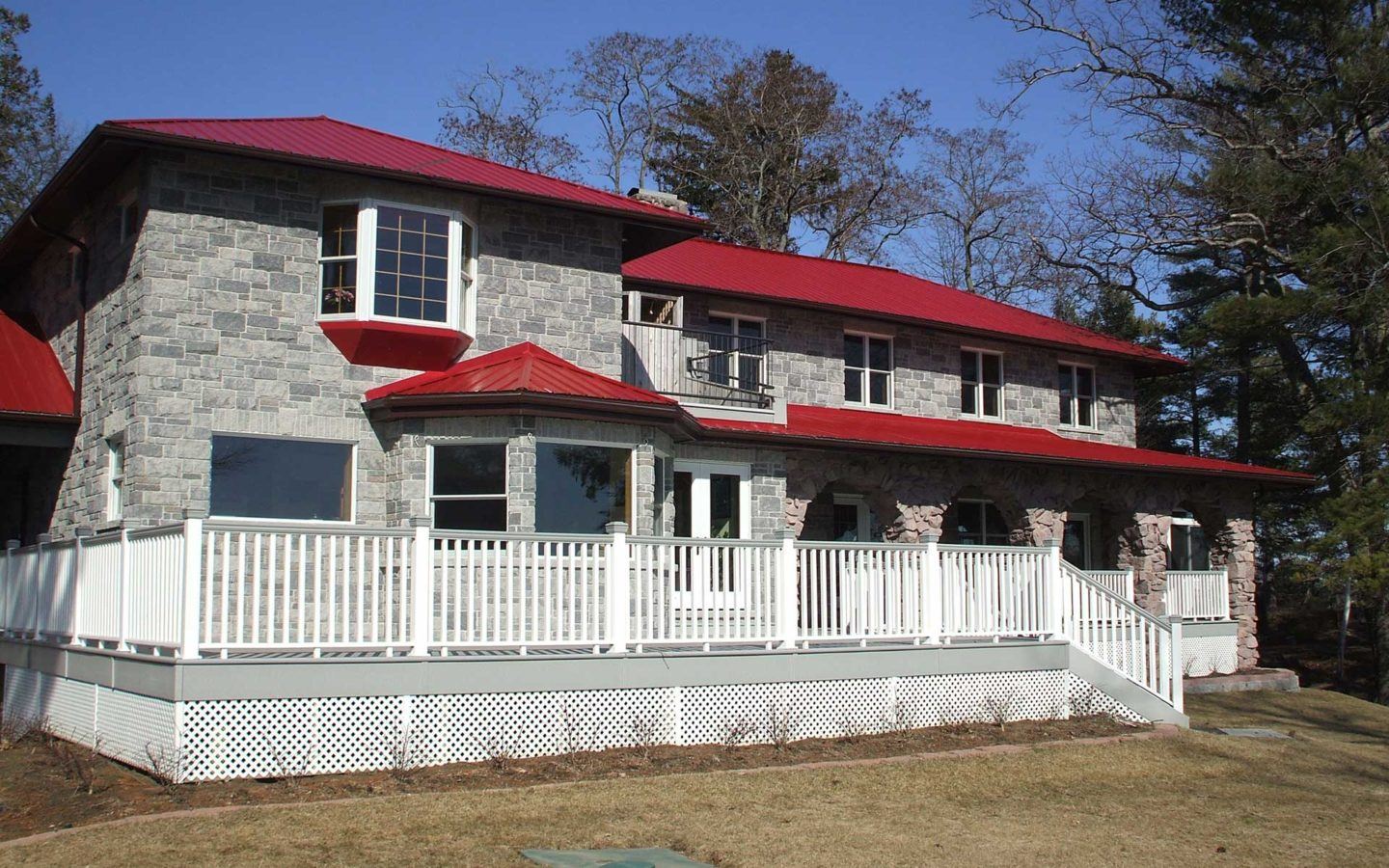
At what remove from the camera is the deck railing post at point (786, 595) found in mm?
13156

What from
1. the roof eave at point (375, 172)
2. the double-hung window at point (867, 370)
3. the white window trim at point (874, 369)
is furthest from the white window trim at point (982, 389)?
the roof eave at point (375, 172)

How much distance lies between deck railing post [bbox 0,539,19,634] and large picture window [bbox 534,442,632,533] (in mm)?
5852

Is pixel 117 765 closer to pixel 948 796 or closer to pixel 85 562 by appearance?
pixel 85 562

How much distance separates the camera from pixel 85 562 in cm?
1236

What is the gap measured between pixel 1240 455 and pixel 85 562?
30.5m

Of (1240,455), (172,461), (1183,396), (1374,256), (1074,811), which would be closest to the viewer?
(1074,811)

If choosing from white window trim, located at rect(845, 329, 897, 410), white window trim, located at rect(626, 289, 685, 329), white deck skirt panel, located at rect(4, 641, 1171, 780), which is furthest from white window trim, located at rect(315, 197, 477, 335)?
white window trim, located at rect(845, 329, 897, 410)

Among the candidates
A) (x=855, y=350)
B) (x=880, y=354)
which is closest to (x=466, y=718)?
(x=855, y=350)

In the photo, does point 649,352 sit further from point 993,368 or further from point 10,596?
point 993,368

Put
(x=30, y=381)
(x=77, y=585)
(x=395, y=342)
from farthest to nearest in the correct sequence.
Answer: (x=30, y=381)
(x=395, y=342)
(x=77, y=585)

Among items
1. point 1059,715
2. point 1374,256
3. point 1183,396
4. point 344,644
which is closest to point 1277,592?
point 1183,396

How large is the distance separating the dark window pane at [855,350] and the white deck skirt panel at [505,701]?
944 centimetres

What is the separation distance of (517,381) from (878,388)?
10555mm

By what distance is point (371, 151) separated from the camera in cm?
1659
